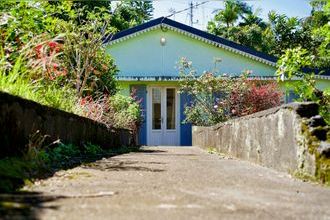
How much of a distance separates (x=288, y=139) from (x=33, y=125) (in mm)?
2297

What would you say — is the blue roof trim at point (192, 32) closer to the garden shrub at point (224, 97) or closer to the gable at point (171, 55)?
the gable at point (171, 55)

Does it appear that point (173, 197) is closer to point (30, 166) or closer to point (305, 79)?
point (30, 166)

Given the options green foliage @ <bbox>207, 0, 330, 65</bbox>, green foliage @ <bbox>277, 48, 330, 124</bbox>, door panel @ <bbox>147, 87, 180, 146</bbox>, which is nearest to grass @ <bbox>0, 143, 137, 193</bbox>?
green foliage @ <bbox>277, 48, 330, 124</bbox>

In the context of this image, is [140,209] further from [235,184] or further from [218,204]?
[235,184]

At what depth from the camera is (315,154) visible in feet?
12.5

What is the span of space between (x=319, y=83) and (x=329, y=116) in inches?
559

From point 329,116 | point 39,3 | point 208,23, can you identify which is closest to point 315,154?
point 329,116

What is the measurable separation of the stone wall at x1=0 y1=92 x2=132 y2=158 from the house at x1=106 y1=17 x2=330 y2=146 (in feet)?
36.9

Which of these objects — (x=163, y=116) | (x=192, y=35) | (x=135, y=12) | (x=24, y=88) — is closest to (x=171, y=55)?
(x=192, y=35)

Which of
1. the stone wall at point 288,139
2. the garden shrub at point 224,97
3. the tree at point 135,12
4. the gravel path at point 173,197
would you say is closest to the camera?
the gravel path at point 173,197

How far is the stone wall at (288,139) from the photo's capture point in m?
3.88

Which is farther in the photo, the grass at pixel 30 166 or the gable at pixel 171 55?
the gable at pixel 171 55

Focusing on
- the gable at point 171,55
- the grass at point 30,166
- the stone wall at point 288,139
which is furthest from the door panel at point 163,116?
the grass at point 30,166

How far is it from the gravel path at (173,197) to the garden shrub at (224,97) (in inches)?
441
